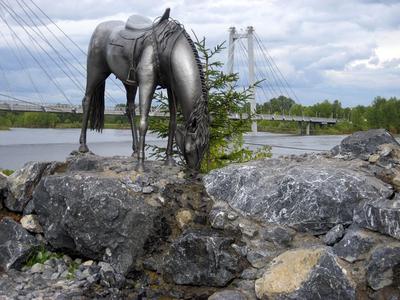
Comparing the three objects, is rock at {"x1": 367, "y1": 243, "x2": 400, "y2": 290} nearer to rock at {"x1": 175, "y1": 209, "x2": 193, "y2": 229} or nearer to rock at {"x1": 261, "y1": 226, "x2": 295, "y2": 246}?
rock at {"x1": 261, "y1": 226, "x2": 295, "y2": 246}

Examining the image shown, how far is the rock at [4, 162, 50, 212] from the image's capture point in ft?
19.3

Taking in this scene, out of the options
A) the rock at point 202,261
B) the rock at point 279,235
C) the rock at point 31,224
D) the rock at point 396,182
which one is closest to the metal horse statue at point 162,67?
the rock at point 202,261

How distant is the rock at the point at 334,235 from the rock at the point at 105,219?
4.97 ft

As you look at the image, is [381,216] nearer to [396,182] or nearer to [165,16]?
[396,182]

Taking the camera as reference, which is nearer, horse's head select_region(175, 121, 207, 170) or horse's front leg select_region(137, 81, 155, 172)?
horse's head select_region(175, 121, 207, 170)

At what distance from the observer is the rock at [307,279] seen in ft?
12.6

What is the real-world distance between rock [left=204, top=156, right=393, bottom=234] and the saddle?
5.64 feet

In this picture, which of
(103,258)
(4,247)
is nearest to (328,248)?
(103,258)

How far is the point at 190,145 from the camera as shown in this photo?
499 cm

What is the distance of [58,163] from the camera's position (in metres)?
6.29

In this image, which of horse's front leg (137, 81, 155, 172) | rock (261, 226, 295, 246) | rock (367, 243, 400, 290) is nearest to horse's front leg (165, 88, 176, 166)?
horse's front leg (137, 81, 155, 172)

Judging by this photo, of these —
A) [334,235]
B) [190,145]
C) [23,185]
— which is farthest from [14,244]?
[334,235]

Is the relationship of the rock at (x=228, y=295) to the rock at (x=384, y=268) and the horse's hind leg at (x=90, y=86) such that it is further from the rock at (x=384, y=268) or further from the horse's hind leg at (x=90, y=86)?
the horse's hind leg at (x=90, y=86)

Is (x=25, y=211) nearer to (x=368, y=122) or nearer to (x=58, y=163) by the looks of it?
(x=58, y=163)
